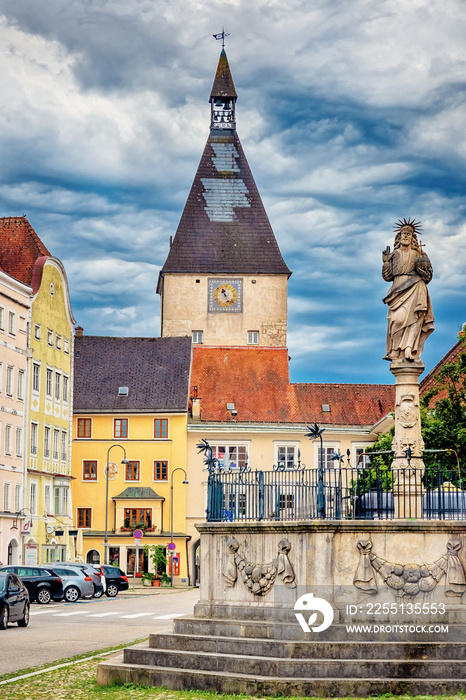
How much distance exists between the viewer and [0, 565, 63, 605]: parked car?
42969 millimetres

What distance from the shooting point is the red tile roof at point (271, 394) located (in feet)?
261


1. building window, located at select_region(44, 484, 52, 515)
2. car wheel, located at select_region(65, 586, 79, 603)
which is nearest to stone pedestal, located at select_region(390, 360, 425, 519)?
car wheel, located at select_region(65, 586, 79, 603)

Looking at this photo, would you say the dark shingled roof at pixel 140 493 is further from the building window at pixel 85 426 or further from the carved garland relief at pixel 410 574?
the carved garland relief at pixel 410 574

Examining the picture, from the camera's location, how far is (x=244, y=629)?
18641 mm

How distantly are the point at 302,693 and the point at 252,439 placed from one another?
61838mm

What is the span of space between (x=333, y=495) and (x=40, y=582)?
1037 inches

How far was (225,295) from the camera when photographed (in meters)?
95.3

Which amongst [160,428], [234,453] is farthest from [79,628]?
[160,428]

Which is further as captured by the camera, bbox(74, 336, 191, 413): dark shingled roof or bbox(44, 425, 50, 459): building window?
bbox(74, 336, 191, 413): dark shingled roof

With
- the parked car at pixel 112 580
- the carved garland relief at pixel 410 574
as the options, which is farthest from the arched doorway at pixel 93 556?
the carved garland relief at pixel 410 574

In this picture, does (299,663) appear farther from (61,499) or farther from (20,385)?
(61,499)

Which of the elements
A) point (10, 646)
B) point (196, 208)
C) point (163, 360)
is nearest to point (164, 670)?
point (10, 646)

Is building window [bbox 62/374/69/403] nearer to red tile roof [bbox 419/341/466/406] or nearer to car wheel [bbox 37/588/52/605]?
red tile roof [bbox 419/341/466/406]

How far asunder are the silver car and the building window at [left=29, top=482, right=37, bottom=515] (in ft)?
58.1
